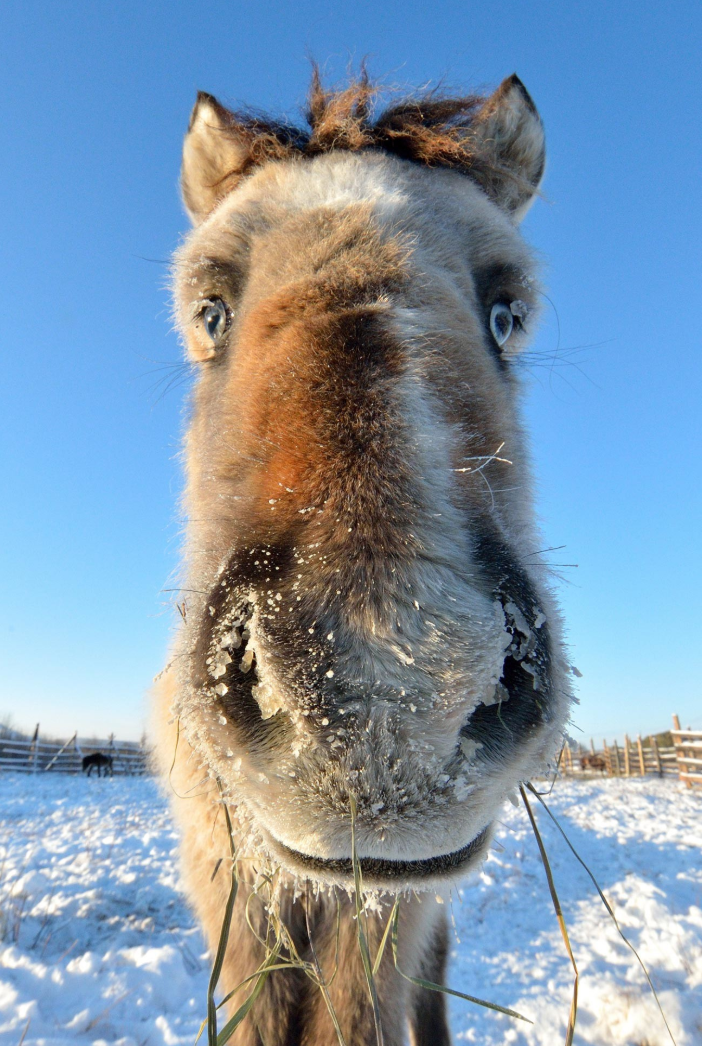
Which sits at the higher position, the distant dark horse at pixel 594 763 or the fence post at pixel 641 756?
the fence post at pixel 641 756

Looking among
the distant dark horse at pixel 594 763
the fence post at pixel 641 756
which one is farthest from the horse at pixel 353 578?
the distant dark horse at pixel 594 763

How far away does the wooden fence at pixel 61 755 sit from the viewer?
19.7 meters

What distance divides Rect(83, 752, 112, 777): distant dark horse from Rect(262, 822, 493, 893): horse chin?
78.1 feet

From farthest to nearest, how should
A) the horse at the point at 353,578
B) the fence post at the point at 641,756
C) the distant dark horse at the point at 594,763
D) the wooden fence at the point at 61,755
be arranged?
the distant dark horse at the point at 594,763 → the fence post at the point at 641,756 → the wooden fence at the point at 61,755 → the horse at the point at 353,578

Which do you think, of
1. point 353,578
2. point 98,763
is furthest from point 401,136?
point 98,763

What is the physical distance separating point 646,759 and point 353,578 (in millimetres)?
29320

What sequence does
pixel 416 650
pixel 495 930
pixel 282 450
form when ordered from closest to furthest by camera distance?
pixel 416 650
pixel 282 450
pixel 495 930

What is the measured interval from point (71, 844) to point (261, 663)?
7275mm

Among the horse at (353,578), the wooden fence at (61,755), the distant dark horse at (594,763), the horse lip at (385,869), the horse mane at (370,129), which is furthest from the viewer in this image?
the distant dark horse at (594,763)

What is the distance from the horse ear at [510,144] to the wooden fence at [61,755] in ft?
65.6

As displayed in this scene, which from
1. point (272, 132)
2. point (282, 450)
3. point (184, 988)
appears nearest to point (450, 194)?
point (272, 132)

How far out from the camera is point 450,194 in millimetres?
2422

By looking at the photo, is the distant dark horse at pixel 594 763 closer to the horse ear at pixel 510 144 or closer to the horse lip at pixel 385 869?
the horse ear at pixel 510 144

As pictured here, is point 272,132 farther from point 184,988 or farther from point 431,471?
point 184,988
